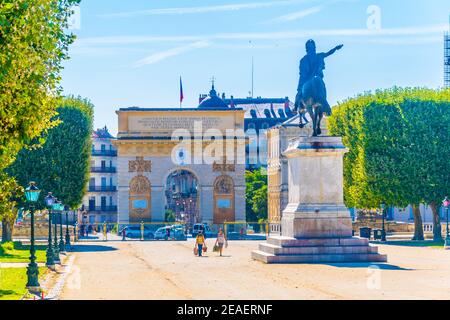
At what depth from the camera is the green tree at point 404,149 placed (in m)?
69.3

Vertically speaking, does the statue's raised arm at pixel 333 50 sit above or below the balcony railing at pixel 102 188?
above

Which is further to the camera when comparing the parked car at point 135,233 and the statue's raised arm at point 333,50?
the parked car at point 135,233

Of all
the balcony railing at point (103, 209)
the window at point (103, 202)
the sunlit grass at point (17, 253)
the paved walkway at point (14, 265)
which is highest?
the window at point (103, 202)

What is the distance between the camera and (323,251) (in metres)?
41.8

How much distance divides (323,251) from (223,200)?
55095 mm

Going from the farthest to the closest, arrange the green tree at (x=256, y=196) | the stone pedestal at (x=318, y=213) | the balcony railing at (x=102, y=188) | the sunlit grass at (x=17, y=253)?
the balcony railing at (x=102, y=188) < the green tree at (x=256, y=196) < the sunlit grass at (x=17, y=253) < the stone pedestal at (x=318, y=213)

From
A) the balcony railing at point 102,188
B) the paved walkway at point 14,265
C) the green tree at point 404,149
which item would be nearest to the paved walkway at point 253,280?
the paved walkway at point 14,265

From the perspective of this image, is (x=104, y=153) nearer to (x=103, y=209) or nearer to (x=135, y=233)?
(x=103, y=209)

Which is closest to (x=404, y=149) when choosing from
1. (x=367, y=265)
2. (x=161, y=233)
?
(x=161, y=233)

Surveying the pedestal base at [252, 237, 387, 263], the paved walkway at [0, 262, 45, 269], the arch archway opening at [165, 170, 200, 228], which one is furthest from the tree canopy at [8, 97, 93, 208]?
the arch archway opening at [165, 170, 200, 228]

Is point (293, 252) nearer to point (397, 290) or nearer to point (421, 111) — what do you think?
point (397, 290)

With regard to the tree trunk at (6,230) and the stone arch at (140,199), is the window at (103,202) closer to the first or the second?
the stone arch at (140,199)

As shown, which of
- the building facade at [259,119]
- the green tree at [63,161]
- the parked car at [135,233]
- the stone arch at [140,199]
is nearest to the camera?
the green tree at [63,161]
